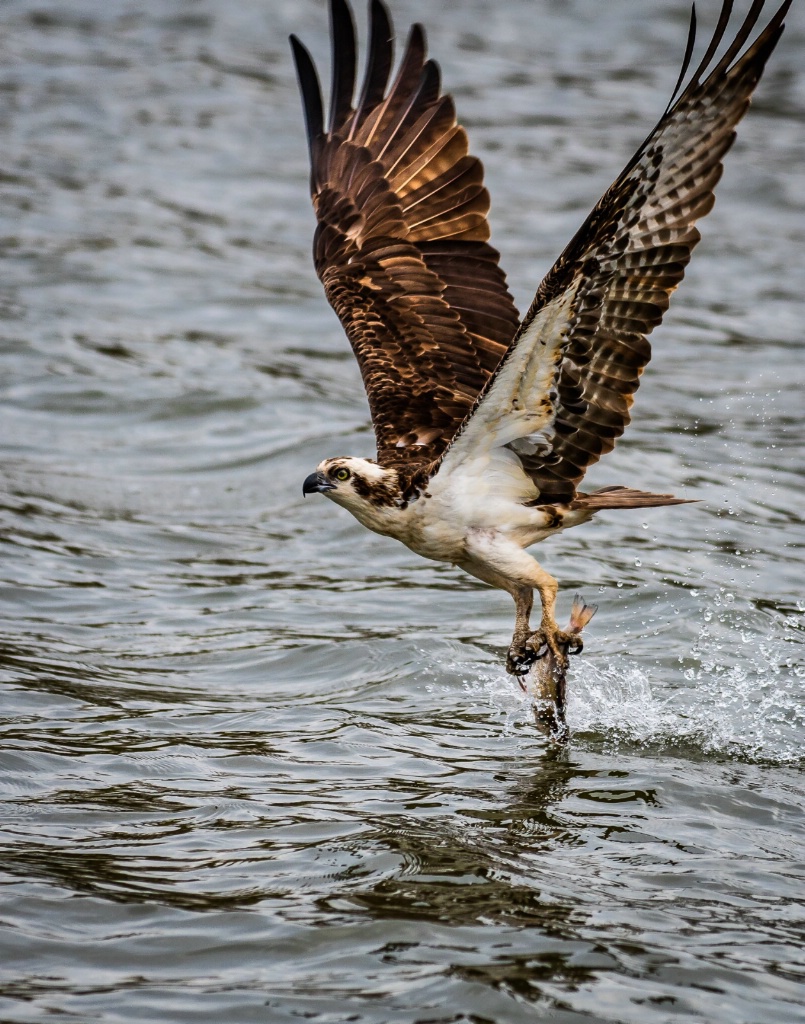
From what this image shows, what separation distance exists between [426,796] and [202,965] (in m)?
1.70

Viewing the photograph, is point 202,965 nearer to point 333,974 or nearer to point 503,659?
point 333,974

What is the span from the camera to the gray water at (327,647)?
512cm

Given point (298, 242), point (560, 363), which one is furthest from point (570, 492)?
point (298, 242)

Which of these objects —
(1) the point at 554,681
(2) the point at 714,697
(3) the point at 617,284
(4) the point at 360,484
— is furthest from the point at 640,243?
(2) the point at 714,697

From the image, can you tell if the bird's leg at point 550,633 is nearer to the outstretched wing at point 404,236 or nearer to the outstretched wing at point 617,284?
the outstretched wing at point 617,284

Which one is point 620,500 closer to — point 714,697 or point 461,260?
point 714,697

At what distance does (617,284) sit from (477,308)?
211 cm

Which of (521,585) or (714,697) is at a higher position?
(521,585)

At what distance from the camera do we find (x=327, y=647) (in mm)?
8539

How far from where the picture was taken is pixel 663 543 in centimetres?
Result: 1013

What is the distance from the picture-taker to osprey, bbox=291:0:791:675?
592cm

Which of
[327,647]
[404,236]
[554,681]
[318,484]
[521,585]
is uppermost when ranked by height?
[404,236]

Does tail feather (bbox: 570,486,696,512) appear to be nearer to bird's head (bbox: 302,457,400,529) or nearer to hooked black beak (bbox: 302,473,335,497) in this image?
bird's head (bbox: 302,457,400,529)

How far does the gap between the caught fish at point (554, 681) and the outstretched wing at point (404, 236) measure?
4.05ft
